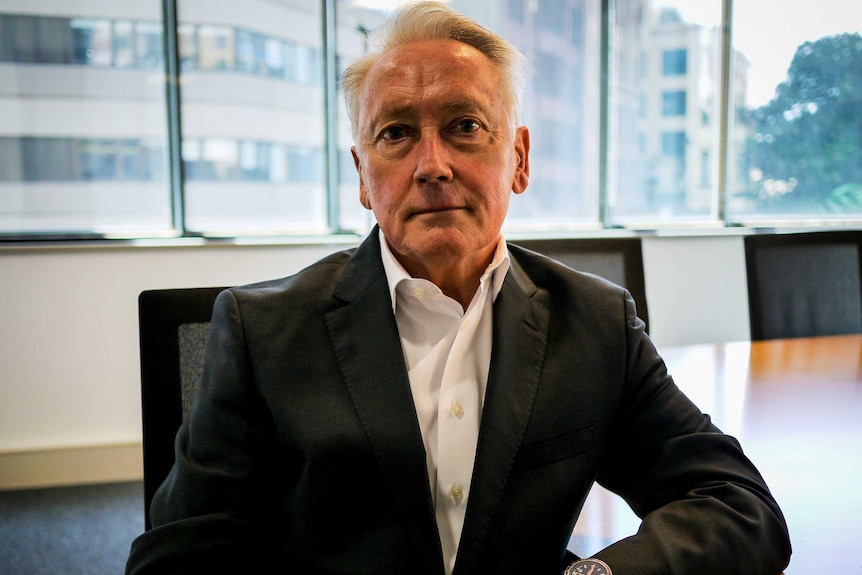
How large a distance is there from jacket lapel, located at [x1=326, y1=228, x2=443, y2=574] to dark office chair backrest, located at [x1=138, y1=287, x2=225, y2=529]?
28 centimetres

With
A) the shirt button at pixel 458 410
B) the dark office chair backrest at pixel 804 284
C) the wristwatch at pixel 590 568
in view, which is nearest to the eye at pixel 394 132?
the shirt button at pixel 458 410

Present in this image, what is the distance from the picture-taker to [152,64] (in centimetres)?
370

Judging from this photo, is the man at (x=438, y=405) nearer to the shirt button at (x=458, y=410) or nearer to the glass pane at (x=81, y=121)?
the shirt button at (x=458, y=410)

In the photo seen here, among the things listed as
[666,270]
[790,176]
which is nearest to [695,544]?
[666,270]

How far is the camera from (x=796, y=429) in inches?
59.6

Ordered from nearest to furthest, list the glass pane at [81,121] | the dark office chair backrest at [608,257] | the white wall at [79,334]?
the dark office chair backrest at [608,257] → the white wall at [79,334] → the glass pane at [81,121]

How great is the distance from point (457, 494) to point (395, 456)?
13 cm

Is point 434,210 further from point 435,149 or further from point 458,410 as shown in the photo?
point 458,410

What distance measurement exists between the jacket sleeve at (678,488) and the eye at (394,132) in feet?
1.45

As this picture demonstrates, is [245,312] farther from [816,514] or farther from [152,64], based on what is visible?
[152,64]

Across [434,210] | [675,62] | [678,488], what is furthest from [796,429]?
[675,62]

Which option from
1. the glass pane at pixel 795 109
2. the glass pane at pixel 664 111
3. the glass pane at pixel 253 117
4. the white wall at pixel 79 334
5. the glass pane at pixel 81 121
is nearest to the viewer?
the white wall at pixel 79 334

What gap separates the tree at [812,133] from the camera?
Result: 4969mm

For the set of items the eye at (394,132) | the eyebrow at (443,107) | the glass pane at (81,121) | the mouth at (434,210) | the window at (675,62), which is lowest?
the mouth at (434,210)
